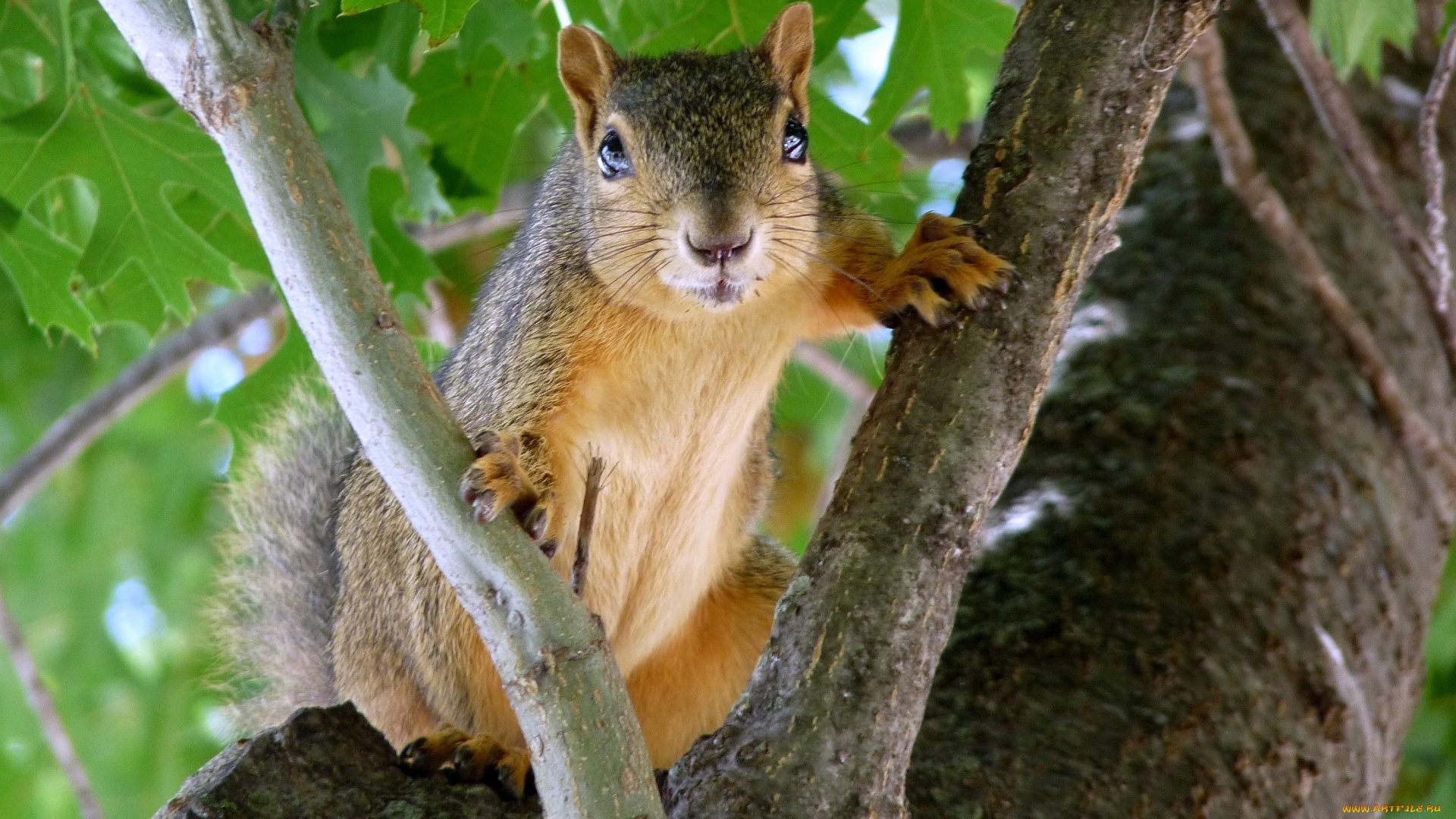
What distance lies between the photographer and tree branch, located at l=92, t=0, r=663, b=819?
1.33 m

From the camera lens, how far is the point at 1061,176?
180 cm

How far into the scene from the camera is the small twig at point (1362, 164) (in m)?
2.64

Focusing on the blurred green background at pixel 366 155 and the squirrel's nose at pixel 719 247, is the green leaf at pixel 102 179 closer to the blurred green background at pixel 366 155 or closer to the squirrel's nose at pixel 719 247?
the blurred green background at pixel 366 155

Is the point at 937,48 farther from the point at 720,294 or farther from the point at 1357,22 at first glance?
the point at 720,294

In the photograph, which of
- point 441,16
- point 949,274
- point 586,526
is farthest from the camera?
point 949,274

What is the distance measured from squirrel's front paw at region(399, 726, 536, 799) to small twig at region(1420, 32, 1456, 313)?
187cm

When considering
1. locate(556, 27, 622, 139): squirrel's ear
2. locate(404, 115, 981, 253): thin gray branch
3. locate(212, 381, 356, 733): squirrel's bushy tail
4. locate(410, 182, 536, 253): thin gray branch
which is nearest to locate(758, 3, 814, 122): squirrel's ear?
locate(556, 27, 622, 139): squirrel's ear

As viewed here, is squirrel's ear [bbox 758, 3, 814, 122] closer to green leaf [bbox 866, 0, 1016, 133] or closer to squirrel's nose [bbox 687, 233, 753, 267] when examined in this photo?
green leaf [bbox 866, 0, 1016, 133]

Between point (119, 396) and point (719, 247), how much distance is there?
212cm

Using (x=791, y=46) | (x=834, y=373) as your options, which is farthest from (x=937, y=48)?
(x=834, y=373)

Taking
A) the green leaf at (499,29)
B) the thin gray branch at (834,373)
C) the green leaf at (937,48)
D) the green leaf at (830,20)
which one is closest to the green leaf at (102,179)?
the green leaf at (499,29)

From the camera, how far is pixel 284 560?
2973 mm

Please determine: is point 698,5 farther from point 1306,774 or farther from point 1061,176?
point 1306,774

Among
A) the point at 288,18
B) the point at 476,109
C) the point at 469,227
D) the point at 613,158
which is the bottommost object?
the point at 288,18
